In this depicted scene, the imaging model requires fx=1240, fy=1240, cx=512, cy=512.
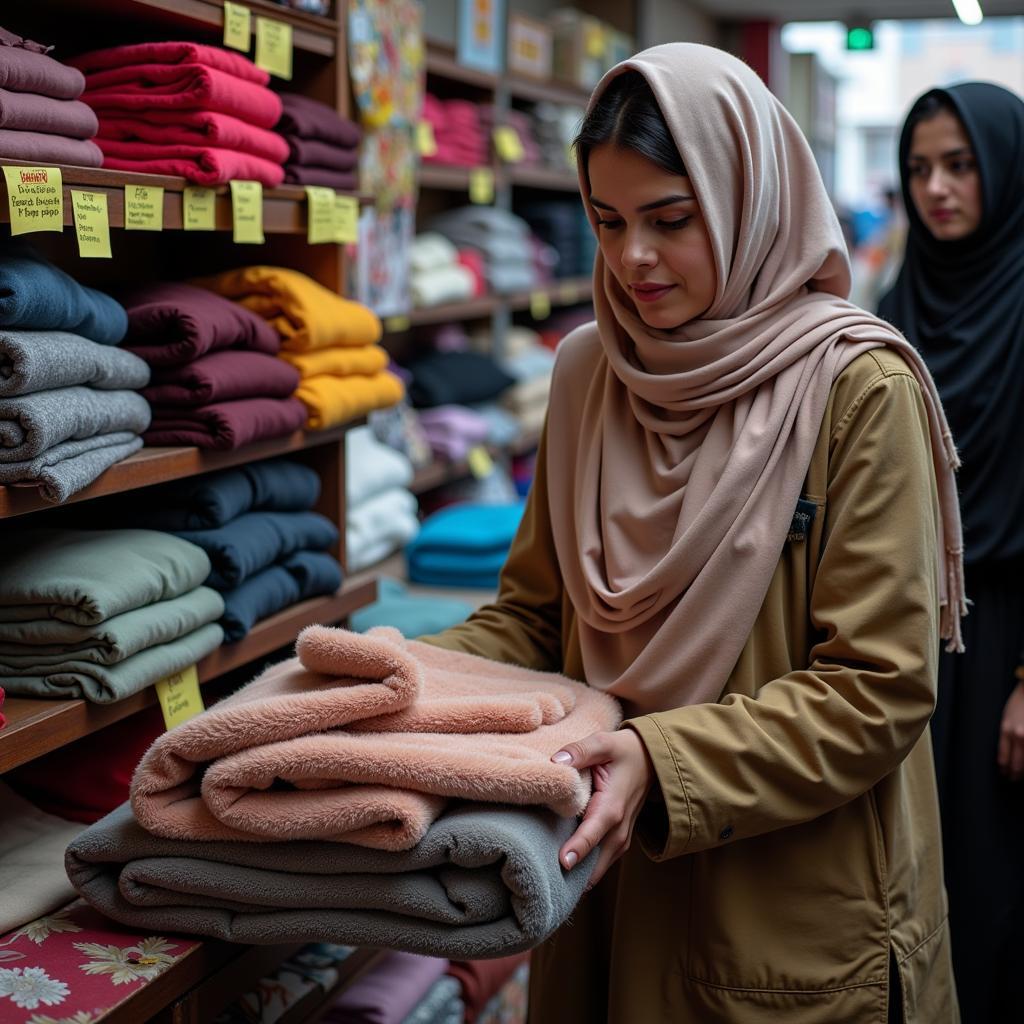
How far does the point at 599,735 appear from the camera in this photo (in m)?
1.19

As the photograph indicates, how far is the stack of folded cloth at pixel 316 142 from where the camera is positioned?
1871 mm

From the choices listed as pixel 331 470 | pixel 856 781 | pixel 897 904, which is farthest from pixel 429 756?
pixel 331 470

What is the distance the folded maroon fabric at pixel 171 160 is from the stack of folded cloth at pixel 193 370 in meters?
0.17

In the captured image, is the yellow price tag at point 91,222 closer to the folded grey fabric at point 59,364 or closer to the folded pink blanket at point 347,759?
the folded grey fabric at point 59,364

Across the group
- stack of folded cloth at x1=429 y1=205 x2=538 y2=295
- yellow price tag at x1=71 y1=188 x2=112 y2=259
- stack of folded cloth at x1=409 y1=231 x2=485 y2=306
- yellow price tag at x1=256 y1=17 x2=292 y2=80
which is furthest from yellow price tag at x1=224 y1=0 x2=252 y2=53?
stack of folded cloth at x1=429 y1=205 x2=538 y2=295

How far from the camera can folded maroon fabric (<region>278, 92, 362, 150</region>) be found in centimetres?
186

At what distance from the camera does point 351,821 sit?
3.60 feet

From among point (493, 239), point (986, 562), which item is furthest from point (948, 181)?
point (493, 239)

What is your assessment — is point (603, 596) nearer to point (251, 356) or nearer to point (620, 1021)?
point (620, 1021)

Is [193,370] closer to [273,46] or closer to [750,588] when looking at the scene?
[273,46]

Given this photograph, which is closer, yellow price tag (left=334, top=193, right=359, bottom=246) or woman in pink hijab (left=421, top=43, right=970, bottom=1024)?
woman in pink hijab (left=421, top=43, right=970, bottom=1024)

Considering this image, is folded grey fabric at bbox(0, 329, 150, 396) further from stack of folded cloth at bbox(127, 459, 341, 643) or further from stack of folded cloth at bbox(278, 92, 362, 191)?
stack of folded cloth at bbox(278, 92, 362, 191)

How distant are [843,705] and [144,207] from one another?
958 millimetres

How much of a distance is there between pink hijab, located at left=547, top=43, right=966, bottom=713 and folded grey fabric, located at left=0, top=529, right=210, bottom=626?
1.65ft
